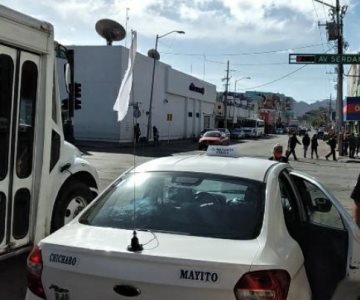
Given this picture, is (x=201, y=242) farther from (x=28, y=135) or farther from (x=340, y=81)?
(x=340, y=81)

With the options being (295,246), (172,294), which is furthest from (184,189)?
(172,294)

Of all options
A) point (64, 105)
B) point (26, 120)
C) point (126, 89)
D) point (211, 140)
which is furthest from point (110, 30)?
point (126, 89)

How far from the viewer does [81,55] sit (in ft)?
147

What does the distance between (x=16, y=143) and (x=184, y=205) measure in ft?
8.92

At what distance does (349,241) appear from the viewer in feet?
14.8

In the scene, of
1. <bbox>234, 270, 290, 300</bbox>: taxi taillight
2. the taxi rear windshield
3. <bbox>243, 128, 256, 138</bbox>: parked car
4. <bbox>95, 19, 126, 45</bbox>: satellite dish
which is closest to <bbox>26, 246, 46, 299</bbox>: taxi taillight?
the taxi rear windshield

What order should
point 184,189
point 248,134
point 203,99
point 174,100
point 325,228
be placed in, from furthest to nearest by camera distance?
point 248,134
point 203,99
point 174,100
point 325,228
point 184,189

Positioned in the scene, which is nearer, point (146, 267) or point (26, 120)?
point (146, 267)

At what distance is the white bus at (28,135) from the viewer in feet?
18.9

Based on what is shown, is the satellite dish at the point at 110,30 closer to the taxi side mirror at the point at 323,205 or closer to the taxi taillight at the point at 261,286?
the taxi side mirror at the point at 323,205

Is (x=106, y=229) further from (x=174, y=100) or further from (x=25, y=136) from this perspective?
(x=174, y=100)

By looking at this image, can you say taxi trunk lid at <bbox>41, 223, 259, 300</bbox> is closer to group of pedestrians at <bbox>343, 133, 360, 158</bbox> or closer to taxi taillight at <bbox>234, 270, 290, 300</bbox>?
taxi taillight at <bbox>234, 270, 290, 300</bbox>

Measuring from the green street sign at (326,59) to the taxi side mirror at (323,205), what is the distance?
32.2m

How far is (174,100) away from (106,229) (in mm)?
55331
